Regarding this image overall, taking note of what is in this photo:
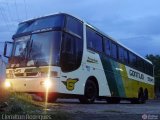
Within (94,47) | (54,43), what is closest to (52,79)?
(54,43)

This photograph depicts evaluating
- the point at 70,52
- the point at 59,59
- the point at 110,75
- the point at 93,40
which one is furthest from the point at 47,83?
the point at 110,75

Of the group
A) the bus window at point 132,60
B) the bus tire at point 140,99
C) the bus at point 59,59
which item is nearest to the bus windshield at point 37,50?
the bus at point 59,59

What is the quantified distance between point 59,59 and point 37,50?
101 cm

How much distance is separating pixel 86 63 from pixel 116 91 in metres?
4.16

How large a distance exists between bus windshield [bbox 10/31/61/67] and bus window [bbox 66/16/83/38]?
0.76m

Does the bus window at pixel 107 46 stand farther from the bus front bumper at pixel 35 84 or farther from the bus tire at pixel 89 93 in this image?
the bus front bumper at pixel 35 84

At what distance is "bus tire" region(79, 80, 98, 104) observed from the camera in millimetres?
15469

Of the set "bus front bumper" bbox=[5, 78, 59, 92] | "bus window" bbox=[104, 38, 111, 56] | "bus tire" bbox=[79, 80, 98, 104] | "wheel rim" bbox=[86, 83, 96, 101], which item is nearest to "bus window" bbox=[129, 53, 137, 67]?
"bus window" bbox=[104, 38, 111, 56]

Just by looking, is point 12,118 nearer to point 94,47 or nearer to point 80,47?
point 80,47

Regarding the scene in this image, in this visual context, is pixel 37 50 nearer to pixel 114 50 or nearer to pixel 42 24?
pixel 42 24

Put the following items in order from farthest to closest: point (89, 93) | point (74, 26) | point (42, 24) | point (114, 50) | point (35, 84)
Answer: point (114, 50), point (89, 93), point (74, 26), point (42, 24), point (35, 84)

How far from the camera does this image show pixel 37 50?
47.1ft

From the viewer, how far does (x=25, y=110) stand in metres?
7.30

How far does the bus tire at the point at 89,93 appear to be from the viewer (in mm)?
15469
